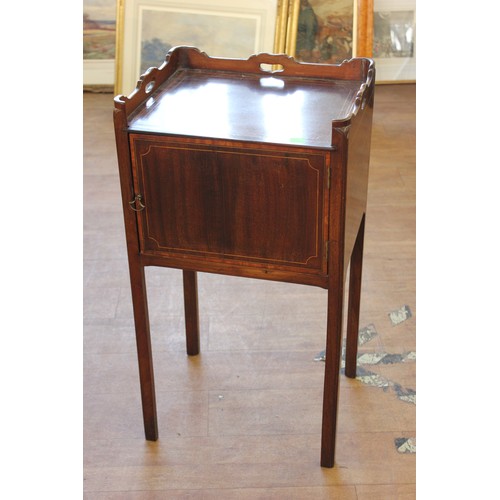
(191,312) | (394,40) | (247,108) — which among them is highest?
(247,108)

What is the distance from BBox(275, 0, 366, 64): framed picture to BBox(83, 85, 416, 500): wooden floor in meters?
1.43

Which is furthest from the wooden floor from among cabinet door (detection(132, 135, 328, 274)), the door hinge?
the door hinge

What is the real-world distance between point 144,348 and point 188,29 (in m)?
2.75

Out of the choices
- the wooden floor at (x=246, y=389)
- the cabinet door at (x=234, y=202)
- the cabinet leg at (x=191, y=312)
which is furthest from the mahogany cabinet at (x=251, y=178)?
the cabinet leg at (x=191, y=312)

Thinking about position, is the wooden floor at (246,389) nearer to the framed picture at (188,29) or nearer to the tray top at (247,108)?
the tray top at (247,108)

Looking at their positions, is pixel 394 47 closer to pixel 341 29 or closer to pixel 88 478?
pixel 341 29

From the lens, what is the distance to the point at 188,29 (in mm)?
4711

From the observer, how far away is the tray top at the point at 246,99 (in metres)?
2.06

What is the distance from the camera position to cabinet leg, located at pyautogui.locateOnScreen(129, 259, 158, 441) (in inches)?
90.0

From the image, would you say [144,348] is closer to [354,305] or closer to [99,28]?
[354,305]

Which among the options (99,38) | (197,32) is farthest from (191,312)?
(99,38)

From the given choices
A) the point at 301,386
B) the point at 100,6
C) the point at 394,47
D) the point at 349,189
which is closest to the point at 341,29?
the point at 394,47

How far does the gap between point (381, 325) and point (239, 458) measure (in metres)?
0.82

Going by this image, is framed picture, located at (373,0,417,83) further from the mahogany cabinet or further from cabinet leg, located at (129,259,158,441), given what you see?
cabinet leg, located at (129,259,158,441)
